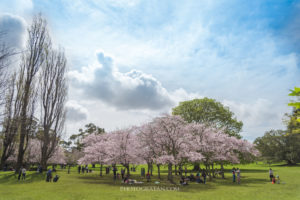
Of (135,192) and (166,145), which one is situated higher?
(166,145)

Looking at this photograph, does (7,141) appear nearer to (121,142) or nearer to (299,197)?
(121,142)

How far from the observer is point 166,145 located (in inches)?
1001

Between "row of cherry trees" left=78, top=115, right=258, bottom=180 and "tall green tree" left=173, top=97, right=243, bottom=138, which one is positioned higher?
"tall green tree" left=173, top=97, right=243, bottom=138

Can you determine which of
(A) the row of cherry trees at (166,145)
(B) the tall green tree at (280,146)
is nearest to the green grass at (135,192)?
(A) the row of cherry trees at (166,145)

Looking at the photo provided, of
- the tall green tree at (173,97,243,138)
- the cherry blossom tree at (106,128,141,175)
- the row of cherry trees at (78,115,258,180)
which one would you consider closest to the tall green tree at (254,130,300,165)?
the tall green tree at (173,97,243,138)

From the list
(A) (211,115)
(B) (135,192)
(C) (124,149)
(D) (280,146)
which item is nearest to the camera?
(B) (135,192)

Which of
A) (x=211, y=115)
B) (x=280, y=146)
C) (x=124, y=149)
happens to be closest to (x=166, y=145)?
(x=124, y=149)

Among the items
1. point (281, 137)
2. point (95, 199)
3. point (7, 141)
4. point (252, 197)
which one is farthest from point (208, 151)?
point (281, 137)

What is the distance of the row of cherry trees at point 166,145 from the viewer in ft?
81.4

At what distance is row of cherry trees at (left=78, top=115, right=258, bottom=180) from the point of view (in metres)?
24.8

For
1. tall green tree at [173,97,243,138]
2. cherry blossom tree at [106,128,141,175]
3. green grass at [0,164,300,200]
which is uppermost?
tall green tree at [173,97,243,138]

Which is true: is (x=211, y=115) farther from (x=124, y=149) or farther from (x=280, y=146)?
(x=280, y=146)

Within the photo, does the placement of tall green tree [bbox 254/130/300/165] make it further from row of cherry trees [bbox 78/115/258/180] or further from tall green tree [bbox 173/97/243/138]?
row of cherry trees [bbox 78/115/258/180]

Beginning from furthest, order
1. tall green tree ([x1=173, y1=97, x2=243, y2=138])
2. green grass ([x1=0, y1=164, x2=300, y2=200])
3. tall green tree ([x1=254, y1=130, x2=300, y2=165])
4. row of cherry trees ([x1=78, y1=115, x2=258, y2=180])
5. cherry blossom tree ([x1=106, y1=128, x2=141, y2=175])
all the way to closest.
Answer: tall green tree ([x1=254, y1=130, x2=300, y2=165]), tall green tree ([x1=173, y1=97, x2=243, y2=138]), cherry blossom tree ([x1=106, y1=128, x2=141, y2=175]), row of cherry trees ([x1=78, y1=115, x2=258, y2=180]), green grass ([x1=0, y1=164, x2=300, y2=200])
